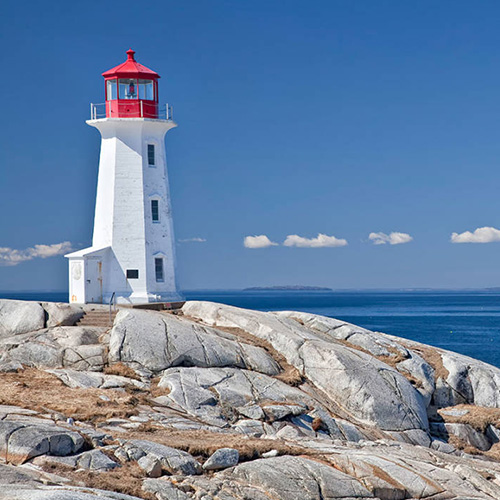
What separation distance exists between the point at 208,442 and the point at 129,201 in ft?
65.3

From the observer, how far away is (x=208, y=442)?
1842 cm

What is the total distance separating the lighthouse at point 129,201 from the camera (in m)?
36.3

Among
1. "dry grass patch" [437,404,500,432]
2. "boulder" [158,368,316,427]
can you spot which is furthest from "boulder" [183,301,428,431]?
"boulder" [158,368,316,427]

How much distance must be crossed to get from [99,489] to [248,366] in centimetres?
1257

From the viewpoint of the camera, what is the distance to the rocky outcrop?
1642cm

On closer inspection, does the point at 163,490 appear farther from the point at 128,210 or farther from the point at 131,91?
the point at 131,91

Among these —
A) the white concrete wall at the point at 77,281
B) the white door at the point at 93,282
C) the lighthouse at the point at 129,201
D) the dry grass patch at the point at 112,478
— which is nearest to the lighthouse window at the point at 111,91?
the lighthouse at the point at 129,201

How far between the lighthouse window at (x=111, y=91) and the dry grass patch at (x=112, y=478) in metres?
24.2

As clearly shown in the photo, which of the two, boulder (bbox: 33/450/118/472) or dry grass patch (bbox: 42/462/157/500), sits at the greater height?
boulder (bbox: 33/450/118/472)

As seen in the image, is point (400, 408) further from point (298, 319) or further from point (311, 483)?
point (311, 483)

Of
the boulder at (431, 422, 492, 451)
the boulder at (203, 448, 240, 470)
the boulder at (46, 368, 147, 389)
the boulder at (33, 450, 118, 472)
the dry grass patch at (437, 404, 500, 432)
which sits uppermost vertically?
the boulder at (46, 368, 147, 389)

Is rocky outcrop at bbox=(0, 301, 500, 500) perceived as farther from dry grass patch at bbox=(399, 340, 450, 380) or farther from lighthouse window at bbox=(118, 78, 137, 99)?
lighthouse window at bbox=(118, 78, 137, 99)

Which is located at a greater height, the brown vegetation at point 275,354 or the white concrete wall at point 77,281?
the white concrete wall at point 77,281

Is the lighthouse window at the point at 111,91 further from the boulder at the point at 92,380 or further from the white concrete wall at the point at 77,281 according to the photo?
the boulder at the point at 92,380
